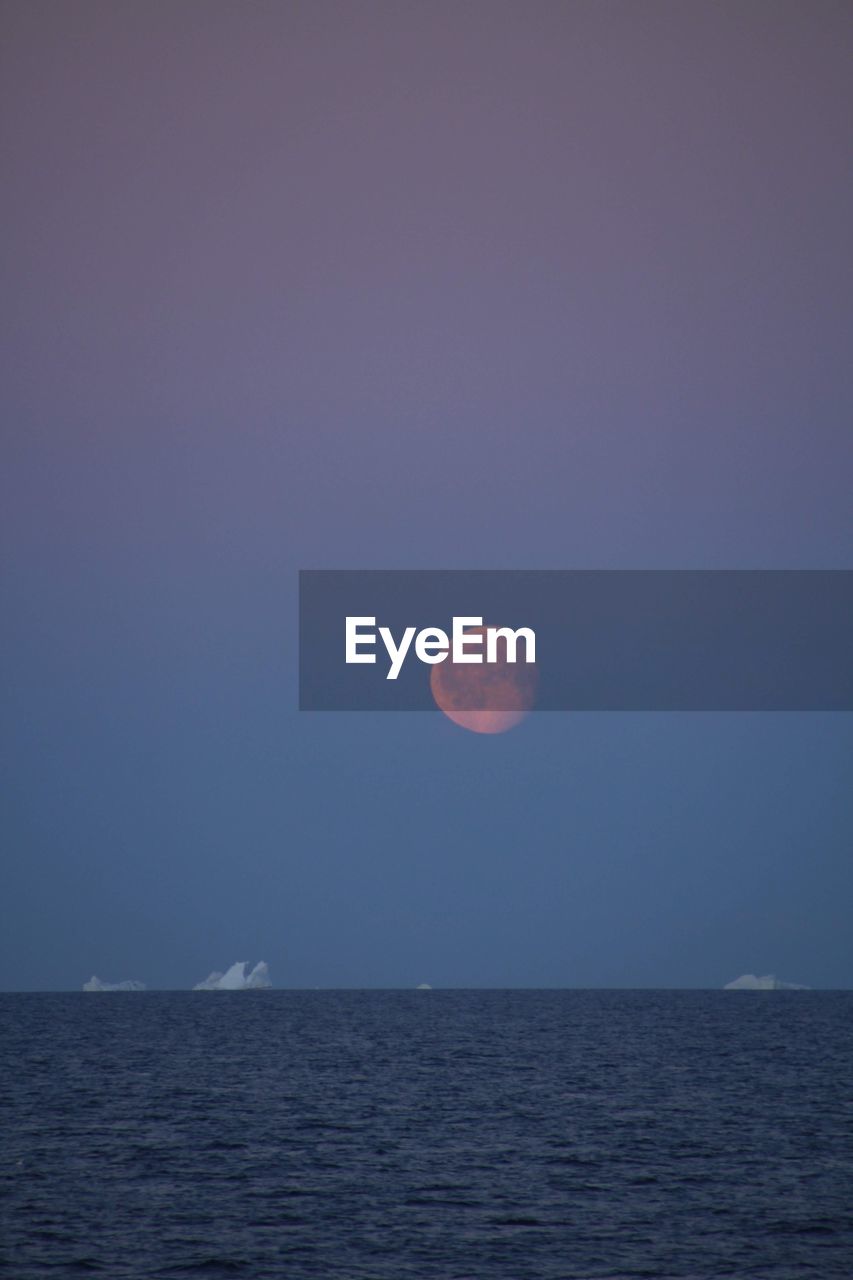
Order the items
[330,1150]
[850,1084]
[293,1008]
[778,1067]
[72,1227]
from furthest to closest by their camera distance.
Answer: [293,1008] → [778,1067] → [850,1084] → [330,1150] → [72,1227]

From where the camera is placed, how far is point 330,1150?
163ft

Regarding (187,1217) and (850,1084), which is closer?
(187,1217)

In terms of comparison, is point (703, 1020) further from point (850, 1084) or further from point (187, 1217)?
point (187, 1217)

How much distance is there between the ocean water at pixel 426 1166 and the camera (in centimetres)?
3434

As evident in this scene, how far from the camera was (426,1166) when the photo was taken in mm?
46469

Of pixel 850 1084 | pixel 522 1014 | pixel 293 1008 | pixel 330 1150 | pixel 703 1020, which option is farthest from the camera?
pixel 293 1008

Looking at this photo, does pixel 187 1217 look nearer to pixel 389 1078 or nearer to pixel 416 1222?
pixel 416 1222

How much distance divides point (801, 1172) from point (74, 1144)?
26.2 metres

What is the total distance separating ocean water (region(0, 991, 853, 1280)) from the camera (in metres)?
34.3

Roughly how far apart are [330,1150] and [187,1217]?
12.0 metres

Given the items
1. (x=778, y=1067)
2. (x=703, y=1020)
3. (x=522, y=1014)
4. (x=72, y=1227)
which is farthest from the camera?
(x=522, y=1014)

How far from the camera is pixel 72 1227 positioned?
36812mm

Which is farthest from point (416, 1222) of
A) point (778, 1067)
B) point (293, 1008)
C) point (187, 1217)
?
point (293, 1008)

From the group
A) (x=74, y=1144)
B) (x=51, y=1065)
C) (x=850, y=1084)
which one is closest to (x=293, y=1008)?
(x=51, y=1065)
